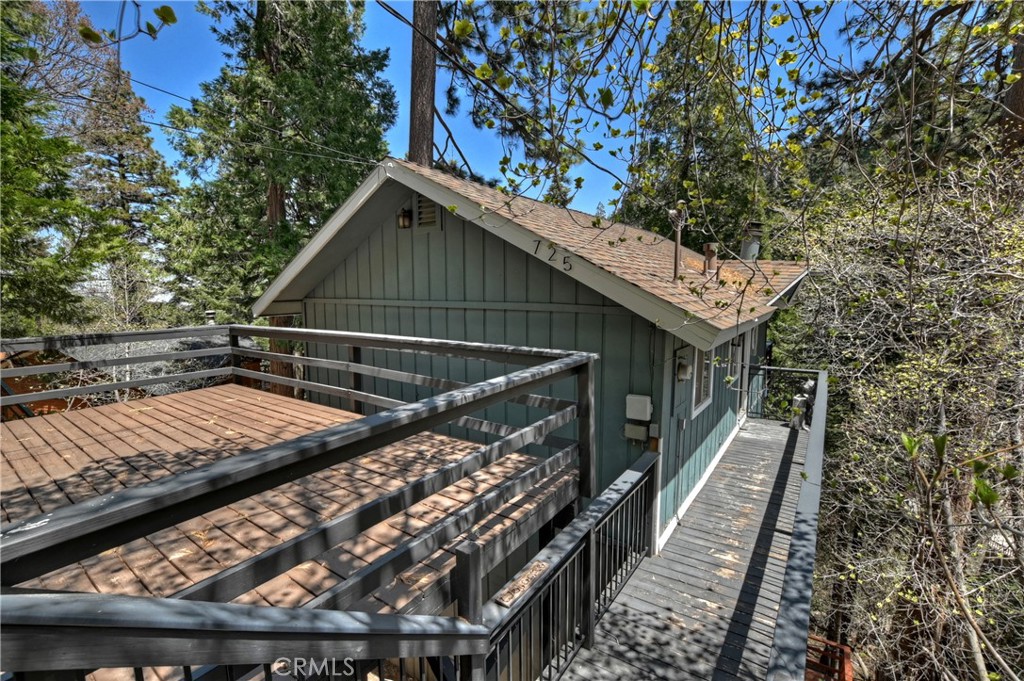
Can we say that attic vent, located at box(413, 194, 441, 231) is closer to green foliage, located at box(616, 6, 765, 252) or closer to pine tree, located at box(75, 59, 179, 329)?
green foliage, located at box(616, 6, 765, 252)

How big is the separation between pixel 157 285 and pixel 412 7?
10.9 metres

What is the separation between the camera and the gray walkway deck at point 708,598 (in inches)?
137

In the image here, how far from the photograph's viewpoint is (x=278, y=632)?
1.14 metres

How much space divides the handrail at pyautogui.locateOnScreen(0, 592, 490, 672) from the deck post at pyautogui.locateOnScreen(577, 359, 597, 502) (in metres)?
2.30

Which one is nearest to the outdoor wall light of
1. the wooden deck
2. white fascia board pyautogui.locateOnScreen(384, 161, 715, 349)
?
white fascia board pyautogui.locateOnScreen(384, 161, 715, 349)

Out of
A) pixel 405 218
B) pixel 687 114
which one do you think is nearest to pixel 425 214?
pixel 405 218

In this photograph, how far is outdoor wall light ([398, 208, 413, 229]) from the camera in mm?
6184

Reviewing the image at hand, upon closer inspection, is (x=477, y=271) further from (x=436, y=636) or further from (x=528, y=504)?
(x=436, y=636)

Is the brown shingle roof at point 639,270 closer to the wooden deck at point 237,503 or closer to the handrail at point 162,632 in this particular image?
the wooden deck at point 237,503

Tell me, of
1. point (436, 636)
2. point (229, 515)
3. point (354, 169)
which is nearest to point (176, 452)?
point (229, 515)

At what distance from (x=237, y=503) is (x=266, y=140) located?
12.7 meters

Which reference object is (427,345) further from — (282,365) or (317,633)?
(282,365)

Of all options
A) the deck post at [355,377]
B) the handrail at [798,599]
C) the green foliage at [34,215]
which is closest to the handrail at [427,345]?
the deck post at [355,377]

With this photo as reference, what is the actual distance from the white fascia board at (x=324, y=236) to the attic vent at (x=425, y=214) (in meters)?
0.56
